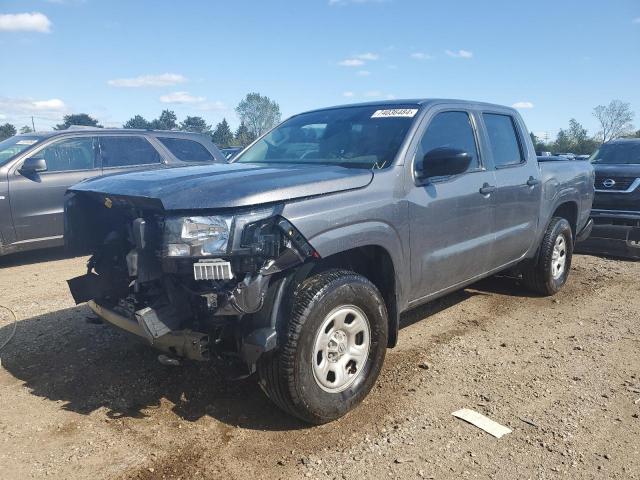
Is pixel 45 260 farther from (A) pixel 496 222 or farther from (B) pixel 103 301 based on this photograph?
(A) pixel 496 222

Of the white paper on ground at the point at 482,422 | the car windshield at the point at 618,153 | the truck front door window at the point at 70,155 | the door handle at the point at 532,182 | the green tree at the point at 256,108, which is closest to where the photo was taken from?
the white paper on ground at the point at 482,422

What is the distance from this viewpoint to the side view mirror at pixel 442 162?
11.4ft

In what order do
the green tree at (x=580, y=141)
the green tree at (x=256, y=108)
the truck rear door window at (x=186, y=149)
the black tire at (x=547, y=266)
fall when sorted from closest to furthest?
the black tire at (x=547, y=266) → the truck rear door window at (x=186, y=149) → the green tree at (x=580, y=141) → the green tree at (x=256, y=108)

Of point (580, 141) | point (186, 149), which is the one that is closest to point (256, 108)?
point (580, 141)

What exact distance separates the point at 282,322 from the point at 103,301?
130 cm

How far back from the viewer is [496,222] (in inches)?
178

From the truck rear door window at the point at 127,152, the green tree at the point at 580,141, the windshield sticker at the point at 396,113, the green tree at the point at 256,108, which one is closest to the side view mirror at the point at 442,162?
the windshield sticker at the point at 396,113

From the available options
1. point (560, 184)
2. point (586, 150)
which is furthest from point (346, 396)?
point (586, 150)

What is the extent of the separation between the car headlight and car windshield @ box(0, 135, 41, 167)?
564cm

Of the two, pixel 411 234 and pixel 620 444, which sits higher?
pixel 411 234

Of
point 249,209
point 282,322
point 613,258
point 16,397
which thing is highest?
point 249,209

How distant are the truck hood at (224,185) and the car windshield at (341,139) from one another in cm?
33

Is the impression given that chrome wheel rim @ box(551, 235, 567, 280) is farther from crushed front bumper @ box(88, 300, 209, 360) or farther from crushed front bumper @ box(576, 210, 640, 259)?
crushed front bumper @ box(88, 300, 209, 360)

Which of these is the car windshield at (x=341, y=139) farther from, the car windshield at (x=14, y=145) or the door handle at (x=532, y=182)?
the car windshield at (x=14, y=145)
